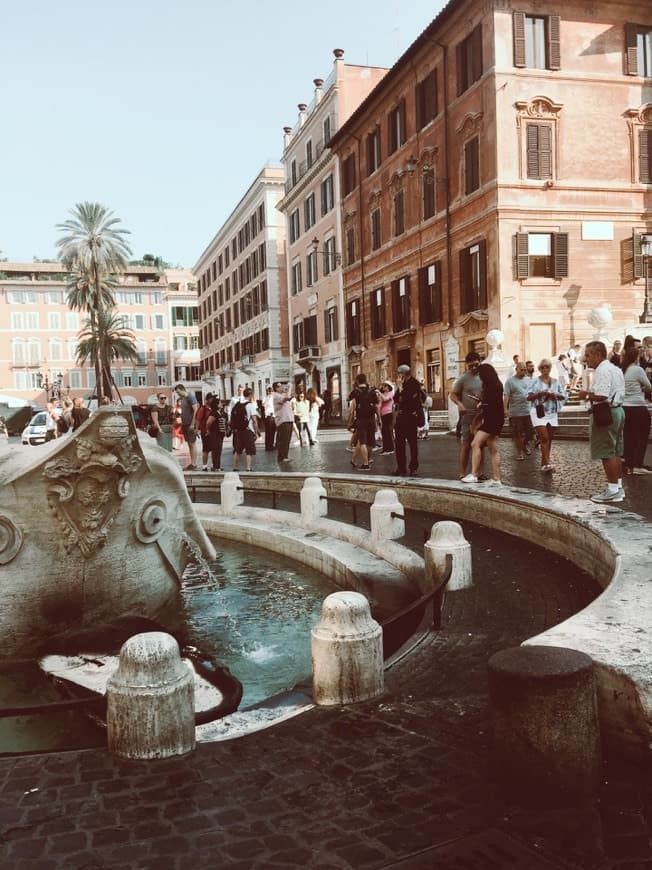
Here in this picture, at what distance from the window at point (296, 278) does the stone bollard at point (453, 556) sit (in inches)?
1580

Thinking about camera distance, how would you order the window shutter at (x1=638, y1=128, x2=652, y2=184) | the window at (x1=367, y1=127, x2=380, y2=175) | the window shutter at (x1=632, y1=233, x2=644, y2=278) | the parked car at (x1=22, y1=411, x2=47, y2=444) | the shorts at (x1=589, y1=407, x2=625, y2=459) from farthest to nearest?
the window at (x1=367, y1=127, x2=380, y2=175) < the parked car at (x1=22, y1=411, x2=47, y2=444) < the window shutter at (x1=638, y1=128, x2=652, y2=184) < the window shutter at (x1=632, y1=233, x2=644, y2=278) < the shorts at (x1=589, y1=407, x2=625, y2=459)

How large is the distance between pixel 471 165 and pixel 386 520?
21.0 meters

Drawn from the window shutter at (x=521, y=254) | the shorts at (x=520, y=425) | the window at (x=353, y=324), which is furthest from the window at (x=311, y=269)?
the shorts at (x=520, y=425)

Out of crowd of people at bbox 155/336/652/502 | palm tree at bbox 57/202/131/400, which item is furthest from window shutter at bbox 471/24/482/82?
palm tree at bbox 57/202/131/400

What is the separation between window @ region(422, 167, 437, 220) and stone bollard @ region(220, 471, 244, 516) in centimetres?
2028

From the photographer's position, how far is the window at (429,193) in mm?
28453

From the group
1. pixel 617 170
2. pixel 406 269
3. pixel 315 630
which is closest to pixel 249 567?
pixel 315 630

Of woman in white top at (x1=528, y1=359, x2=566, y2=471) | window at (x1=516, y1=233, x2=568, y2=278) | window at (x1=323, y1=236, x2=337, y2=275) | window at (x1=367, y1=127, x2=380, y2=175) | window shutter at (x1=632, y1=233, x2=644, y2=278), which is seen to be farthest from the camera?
window at (x1=323, y1=236, x2=337, y2=275)

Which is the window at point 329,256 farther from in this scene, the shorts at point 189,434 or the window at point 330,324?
the shorts at point 189,434

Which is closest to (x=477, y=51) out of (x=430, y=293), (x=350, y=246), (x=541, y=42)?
(x=541, y=42)

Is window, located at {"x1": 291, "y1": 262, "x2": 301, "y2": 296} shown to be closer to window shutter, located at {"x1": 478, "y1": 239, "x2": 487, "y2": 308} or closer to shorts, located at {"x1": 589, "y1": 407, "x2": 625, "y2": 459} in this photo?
window shutter, located at {"x1": 478, "y1": 239, "x2": 487, "y2": 308}

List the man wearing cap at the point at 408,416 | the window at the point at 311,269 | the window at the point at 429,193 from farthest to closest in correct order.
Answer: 1. the window at the point at 311,269
2. the window at the point at 429,193
3. the man wearing cap at the point at 408,416

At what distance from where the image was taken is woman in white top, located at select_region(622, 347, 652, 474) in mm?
9531

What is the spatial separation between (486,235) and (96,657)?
22082 mm
